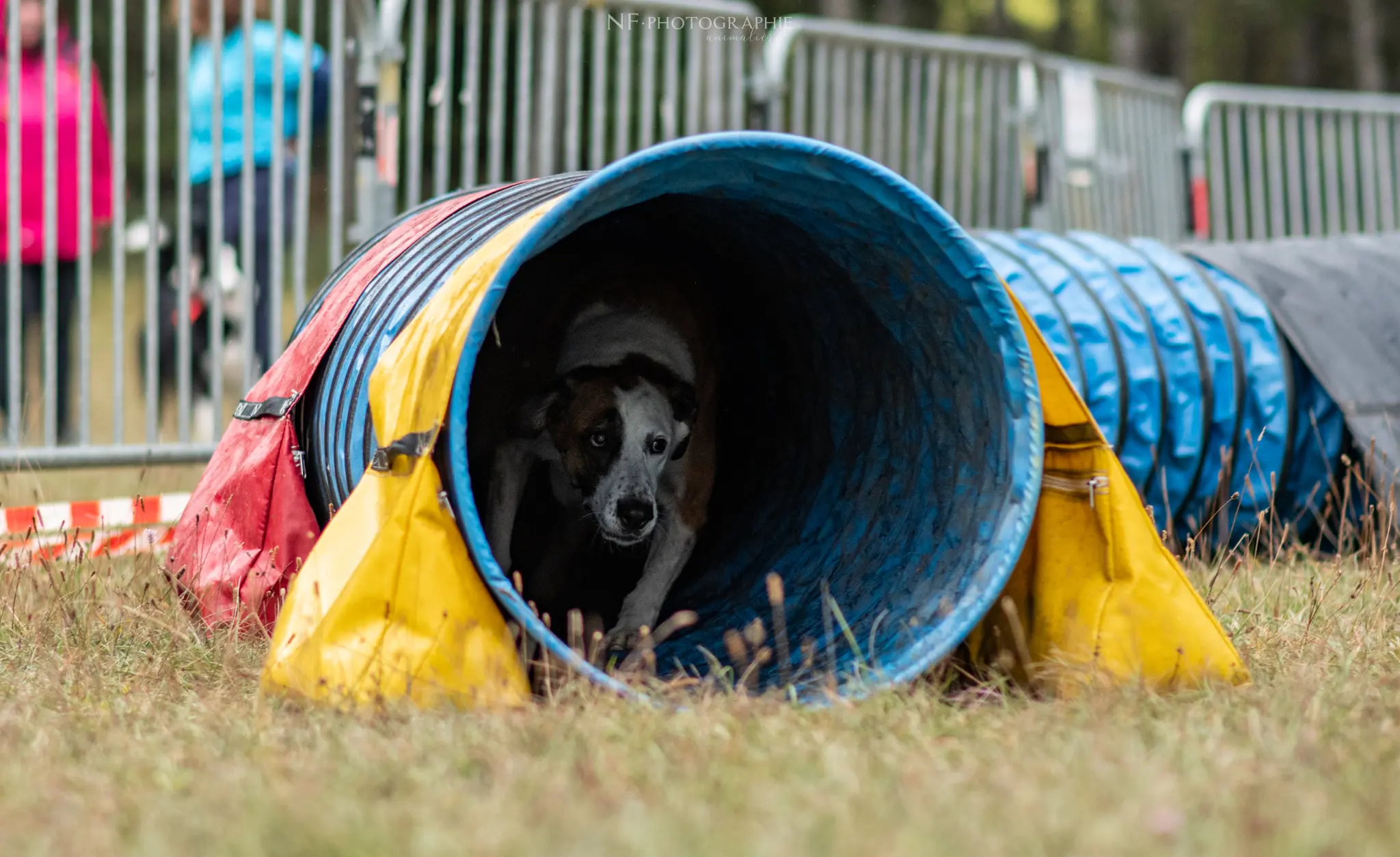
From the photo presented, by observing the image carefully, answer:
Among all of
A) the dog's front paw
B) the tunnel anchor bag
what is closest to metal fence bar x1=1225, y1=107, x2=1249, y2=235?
the tunnel anchor bag

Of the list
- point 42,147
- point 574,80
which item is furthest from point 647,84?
point 42,147

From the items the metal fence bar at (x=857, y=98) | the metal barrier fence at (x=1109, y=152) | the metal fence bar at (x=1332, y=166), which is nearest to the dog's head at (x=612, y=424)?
the metal fence bar at (x=857, y=98)

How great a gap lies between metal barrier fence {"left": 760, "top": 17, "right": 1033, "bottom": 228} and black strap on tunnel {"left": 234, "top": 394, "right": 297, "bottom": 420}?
164 inches

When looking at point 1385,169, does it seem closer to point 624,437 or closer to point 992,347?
point 624,437

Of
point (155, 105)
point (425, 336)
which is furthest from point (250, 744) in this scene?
point (155, 105)

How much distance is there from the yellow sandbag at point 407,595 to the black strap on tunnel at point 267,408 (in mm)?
964

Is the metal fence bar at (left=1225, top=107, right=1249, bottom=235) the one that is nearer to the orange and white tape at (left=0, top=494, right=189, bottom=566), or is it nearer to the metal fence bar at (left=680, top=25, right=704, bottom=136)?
the metal fence bar at (left=680, top=25, right=704, bottom=136)

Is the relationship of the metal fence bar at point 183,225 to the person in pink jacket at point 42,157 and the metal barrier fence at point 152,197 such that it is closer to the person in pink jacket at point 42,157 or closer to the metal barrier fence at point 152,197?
the metal barrier fence at point 152,197

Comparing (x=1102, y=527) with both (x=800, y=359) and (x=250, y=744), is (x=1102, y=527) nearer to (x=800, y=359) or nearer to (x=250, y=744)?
(x=800, y=359)

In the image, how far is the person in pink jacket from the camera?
240 inches

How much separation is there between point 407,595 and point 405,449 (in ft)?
1.10

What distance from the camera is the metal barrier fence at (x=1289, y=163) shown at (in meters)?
10.6

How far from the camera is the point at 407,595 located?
3.27 meters

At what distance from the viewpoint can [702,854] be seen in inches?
86.7
